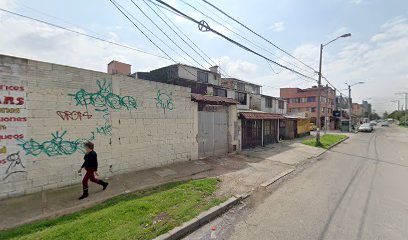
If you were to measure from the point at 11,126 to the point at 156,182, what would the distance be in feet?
13.2

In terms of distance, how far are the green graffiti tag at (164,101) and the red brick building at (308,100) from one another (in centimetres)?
4242

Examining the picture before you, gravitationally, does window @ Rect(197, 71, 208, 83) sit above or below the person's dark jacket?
above

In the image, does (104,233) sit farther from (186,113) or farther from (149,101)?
(186,113)

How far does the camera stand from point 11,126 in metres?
4.74

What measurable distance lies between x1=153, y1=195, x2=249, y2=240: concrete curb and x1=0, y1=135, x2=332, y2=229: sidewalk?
0.64 metres

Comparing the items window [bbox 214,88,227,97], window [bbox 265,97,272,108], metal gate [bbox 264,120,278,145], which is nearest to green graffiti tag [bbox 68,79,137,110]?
metal gate [bbox 264,120,278,145]

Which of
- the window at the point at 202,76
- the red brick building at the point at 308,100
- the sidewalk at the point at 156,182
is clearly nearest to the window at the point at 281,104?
the red brick building at the point at 308,100

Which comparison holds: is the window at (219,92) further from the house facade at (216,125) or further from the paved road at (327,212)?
the paved road at (327,212)

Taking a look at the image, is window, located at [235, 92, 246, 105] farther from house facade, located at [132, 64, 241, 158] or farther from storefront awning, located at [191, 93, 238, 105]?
storefront awning, located at [191, 93, 238, 105]

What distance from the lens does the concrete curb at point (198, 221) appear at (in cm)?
348

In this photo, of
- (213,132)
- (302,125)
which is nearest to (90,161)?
(213,132)

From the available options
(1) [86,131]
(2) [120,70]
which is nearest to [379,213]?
(1) [86,131]

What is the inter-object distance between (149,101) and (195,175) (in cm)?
339

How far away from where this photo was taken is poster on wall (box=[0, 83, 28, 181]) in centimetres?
464
